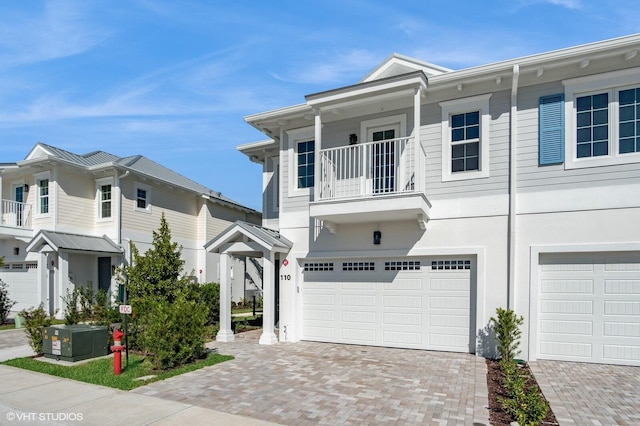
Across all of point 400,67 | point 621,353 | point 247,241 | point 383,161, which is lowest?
point 621,353

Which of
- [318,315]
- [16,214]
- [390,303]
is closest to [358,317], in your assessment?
[390,303]

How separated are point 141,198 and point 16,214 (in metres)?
5.21

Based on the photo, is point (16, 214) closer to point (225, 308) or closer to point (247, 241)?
point (225, 308)

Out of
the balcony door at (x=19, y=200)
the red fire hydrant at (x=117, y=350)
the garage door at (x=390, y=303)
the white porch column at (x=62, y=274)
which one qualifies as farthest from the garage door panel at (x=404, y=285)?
the balcony door at (x=19, y=200)

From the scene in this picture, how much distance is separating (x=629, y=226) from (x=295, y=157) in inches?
305

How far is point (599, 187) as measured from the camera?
7922 millimetres

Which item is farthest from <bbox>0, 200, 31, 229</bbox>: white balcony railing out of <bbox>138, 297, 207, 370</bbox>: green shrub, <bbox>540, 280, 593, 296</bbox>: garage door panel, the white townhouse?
<bbox>540, 280, 593, 296</bbox>: garage door panel

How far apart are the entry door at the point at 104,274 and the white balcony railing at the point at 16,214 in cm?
323

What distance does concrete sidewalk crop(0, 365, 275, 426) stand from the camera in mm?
5195

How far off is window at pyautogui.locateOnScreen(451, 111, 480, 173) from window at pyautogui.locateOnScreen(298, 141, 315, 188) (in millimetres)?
3760

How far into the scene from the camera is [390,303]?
9.67 m

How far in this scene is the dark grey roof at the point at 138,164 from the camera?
15.8 meters

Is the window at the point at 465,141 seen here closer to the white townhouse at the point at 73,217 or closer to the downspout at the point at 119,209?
the white townhouse at the point at 73,217

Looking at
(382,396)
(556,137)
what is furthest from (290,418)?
(556,137)
